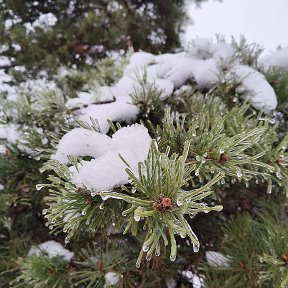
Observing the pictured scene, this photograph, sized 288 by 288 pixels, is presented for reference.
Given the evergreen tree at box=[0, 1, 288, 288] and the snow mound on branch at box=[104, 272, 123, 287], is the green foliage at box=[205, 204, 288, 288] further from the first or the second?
the snow mound on branch at box=[104, 272, 123, 287]

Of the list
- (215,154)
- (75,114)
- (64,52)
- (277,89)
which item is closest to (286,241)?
(215,154)

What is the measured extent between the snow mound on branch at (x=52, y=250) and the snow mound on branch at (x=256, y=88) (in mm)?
806

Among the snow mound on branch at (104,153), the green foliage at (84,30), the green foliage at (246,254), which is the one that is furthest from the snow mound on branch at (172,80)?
the green foliage at (84,30)

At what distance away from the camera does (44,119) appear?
3.92 feet

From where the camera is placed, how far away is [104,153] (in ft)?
2.51

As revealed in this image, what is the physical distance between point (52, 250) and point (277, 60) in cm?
115

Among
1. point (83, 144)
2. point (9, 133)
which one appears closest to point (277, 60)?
point (83, 144)

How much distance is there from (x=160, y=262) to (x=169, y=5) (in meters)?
2.75

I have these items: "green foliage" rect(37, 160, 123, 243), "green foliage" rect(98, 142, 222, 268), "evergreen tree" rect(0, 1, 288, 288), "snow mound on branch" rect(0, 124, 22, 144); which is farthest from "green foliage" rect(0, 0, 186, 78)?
"green foliage" rect(98, 142, 222, 268)

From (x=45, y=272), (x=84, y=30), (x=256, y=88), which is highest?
(x=84, y=30)

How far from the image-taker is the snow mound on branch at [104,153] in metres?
0.67

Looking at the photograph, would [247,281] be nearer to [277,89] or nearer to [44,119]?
[277,89]

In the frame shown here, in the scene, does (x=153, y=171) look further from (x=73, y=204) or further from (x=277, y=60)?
(x=277, y=60)

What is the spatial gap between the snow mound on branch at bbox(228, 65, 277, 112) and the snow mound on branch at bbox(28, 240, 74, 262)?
0.81 meters
